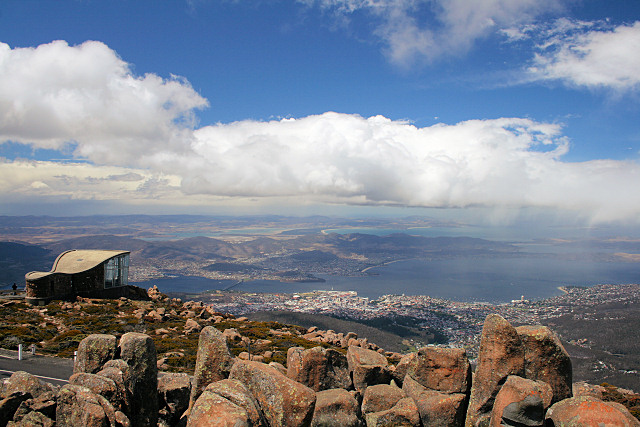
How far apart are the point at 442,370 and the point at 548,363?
10.9ft

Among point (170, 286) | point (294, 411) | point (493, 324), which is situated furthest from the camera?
point (170, 286)

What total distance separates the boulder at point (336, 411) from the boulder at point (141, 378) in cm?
521

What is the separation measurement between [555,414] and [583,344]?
76.1 m

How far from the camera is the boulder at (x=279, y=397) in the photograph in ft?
33.9

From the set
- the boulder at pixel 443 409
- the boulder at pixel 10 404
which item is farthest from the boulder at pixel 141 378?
the boulder at pixel 443 409

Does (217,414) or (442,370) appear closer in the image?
(217,414)

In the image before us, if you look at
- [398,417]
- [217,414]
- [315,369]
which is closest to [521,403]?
[398,417]

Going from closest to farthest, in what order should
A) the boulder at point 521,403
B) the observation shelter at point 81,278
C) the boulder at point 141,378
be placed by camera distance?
the boulder at point 521,403 < the boulder at point 141,378 < the observation shelter at point 81,278

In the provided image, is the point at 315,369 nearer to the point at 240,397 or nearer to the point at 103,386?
the point at 240,397

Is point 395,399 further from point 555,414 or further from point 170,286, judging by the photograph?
point 170,286

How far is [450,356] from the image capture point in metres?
13.5

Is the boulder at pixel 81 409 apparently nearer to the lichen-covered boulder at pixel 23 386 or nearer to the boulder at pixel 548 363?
the lichen-covered boulder at pixel 23 386

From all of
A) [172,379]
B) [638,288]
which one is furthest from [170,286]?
[638,288]

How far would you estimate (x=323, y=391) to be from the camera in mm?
13148
